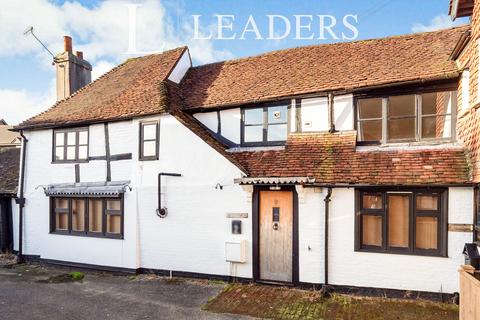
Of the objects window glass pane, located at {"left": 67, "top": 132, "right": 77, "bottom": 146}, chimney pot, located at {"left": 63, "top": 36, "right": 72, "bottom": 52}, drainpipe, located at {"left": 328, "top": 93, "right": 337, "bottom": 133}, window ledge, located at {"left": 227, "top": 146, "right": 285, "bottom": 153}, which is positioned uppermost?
chimney pot, located at {"left": 63, "top": 36, "right": 72, "bottom": 52}

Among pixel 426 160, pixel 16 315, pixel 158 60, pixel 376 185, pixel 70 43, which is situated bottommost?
pixel 16 315

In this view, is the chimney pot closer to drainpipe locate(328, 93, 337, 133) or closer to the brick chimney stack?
the brick chimney stack

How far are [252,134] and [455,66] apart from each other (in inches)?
214

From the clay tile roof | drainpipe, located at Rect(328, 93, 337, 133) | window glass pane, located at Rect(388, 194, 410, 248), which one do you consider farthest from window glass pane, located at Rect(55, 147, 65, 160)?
window glass pane, located at Rect(388, 194, 410, 248)

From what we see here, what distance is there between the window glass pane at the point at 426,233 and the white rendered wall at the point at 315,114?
3.29 m

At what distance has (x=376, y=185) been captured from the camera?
8.05m

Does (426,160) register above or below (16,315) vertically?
above

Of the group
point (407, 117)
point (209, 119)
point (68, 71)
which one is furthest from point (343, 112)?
point (68, 71)

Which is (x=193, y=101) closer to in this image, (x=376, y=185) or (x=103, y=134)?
(x=103, y=134)

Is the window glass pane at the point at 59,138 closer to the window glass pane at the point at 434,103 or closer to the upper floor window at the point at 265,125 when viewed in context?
A: the upper floor window at the point at 265,125

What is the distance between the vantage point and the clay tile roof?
43.0 feet

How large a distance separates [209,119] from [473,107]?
272 inches

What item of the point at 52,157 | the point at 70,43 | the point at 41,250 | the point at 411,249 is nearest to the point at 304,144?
the point at 411,249

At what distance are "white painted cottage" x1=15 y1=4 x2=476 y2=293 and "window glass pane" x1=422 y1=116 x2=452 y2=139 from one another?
1.3 inches
